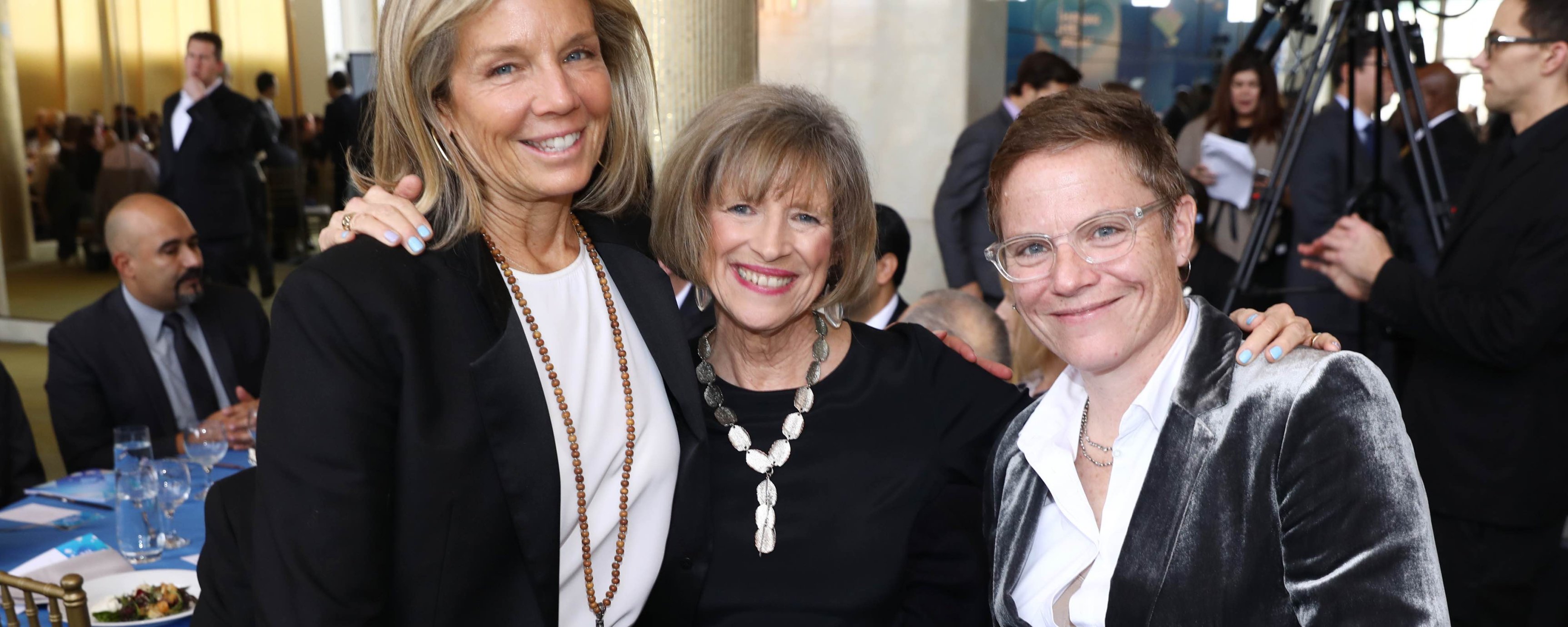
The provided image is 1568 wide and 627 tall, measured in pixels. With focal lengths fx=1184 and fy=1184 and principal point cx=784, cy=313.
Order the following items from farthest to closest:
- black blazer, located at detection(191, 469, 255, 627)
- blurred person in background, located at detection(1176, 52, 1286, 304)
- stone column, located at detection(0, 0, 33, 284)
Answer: stone column, located at detection(0, 0, 33, 284) → blurred person in background, located at detection(1176, 52, 1286, 304) → black blazer, located at detection(191, 469, 255, 627)

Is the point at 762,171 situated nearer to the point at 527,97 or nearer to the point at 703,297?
the point at 703,297

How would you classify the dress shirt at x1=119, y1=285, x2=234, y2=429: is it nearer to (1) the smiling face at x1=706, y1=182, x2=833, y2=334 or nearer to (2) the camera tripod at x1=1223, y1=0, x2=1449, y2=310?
(1) the smiling face at x1=706, y1=182, x2=833, y2=334

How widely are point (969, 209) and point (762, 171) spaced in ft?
11.9

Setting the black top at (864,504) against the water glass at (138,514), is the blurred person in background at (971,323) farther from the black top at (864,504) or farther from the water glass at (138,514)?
the water glass at (138,514)

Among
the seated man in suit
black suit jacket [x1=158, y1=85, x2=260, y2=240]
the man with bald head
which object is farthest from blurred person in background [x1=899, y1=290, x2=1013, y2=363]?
black suit jacket [x1=158, y1=85, x2=260, y2=240]

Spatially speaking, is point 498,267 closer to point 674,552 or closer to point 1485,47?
point 674,552

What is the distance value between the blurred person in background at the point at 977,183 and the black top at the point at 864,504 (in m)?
3.24

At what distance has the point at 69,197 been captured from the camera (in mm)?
9688

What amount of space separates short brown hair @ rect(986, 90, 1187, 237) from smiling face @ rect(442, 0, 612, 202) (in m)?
0.56

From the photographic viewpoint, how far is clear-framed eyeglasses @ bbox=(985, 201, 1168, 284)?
145cm

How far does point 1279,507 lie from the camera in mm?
1352

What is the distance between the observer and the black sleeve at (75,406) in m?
3.56

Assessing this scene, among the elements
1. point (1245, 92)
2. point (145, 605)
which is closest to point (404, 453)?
point (145, 605)

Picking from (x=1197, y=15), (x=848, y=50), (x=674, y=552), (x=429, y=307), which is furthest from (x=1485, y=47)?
(x=1197, y=15)
